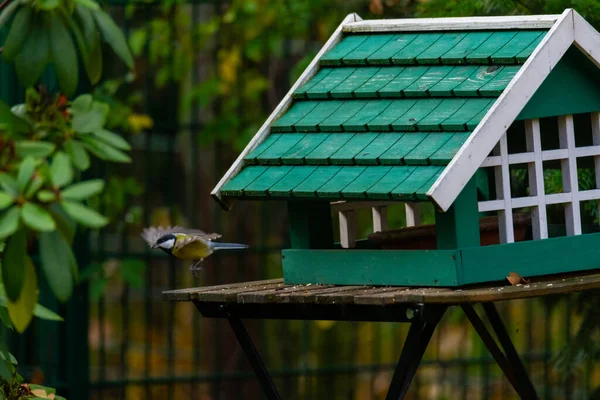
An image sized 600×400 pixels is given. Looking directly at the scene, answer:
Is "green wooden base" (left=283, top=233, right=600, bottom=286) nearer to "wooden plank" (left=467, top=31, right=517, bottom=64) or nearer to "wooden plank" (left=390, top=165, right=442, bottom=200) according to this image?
"wooden plank" (left=390, top=165, right=442, bottom=200)

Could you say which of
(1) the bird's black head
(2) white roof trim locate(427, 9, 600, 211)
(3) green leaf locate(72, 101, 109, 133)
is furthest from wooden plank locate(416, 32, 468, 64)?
(3) green leaf locate(72, 101, 109, 133)

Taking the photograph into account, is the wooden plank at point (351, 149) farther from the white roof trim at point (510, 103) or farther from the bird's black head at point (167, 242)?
the bird's black head at point (167, 242)

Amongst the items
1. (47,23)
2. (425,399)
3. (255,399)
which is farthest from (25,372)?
(47,23)

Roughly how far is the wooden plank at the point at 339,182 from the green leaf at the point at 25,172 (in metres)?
1.34

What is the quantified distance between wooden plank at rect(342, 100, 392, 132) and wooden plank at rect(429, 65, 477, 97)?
17 centimetres

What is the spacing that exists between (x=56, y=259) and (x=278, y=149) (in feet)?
5.12

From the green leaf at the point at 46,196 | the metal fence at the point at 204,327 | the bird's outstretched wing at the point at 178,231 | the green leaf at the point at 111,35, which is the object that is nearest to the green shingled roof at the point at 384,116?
the bird's outstretched wing at the point at 178,231

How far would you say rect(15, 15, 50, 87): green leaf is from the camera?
2.47 m

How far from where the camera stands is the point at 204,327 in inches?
299

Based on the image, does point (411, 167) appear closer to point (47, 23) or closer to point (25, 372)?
point (47, 23)

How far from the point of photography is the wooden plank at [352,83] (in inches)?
147

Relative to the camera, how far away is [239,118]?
287 inches

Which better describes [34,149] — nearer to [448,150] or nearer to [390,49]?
[448,150]

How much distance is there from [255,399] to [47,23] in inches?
193
